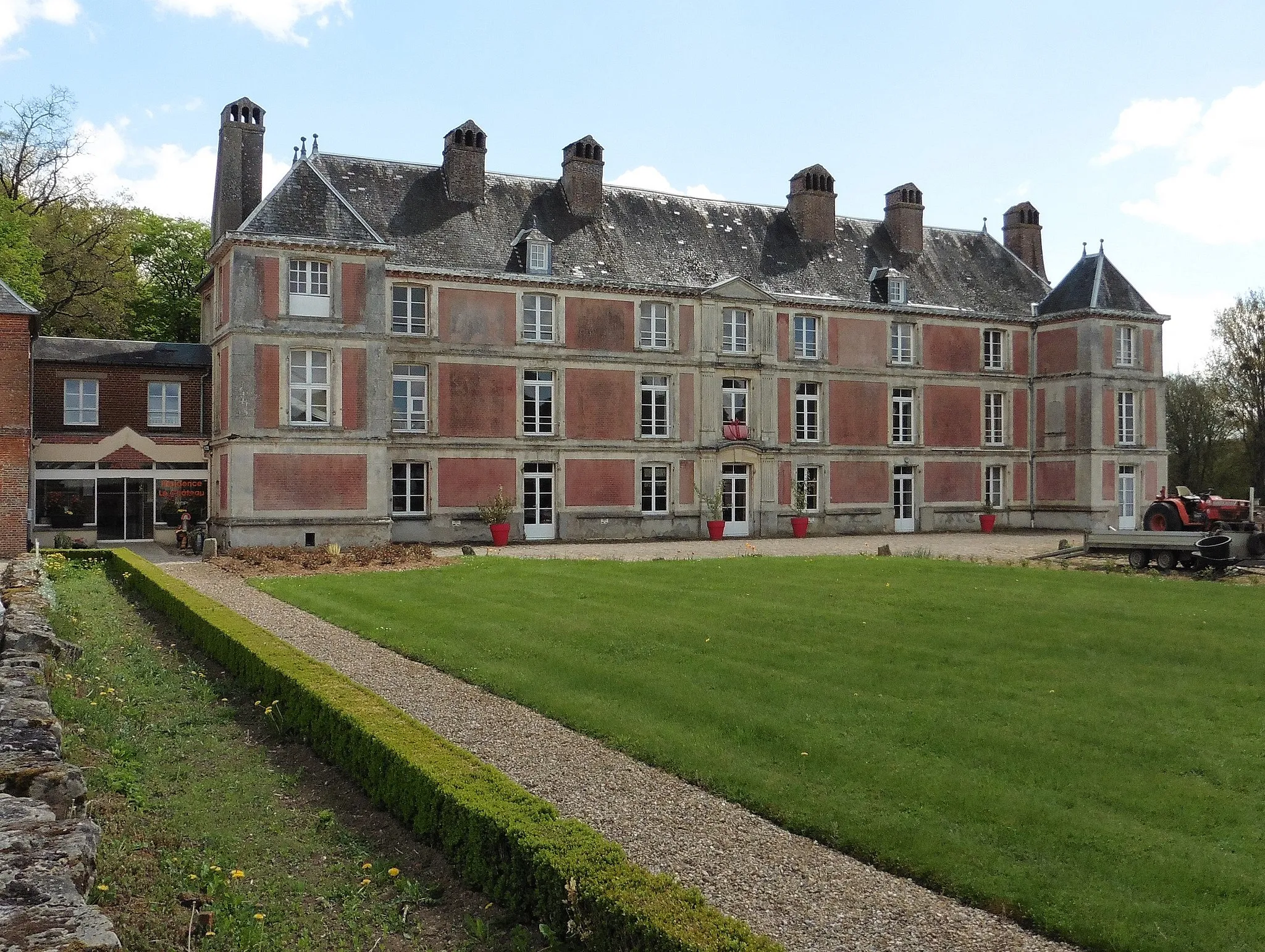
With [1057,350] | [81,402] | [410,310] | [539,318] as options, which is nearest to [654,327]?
[539,318]

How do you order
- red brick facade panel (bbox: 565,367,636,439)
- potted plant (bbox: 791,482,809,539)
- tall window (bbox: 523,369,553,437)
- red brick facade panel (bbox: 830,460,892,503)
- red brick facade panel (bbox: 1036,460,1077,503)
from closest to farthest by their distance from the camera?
tall window (bbox: 523,369,553,437) < red brick facade panel (bbox: 565,367,636,439) < potted plant (bbox: 791,482,809,539) < red brick facade panel (bbox: 830,460,892,503) < red brick facade panel (bbox: 1036,460,1077,503)

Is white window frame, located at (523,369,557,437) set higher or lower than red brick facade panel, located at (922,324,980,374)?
lower

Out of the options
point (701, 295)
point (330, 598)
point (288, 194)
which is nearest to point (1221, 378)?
point (701, 295)

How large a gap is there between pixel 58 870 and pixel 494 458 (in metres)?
24.5

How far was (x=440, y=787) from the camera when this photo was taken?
600cm

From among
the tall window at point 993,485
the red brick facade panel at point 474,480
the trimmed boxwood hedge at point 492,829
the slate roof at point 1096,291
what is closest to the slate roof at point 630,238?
the slate roof at point 1096,291

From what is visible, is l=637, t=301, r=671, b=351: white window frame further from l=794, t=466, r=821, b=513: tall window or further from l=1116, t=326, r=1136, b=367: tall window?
l=1116, t=326, r=1136, b=367: tall window

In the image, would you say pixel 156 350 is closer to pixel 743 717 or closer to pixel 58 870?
pixel 743 717

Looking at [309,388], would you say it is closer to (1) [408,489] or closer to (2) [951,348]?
(1) [408,489]

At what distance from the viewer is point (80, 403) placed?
2803 cm

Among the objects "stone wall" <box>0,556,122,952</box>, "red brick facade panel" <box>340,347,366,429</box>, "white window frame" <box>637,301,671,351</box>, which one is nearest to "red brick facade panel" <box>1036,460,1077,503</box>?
"white window frame" <box>637,301,671,351</box>

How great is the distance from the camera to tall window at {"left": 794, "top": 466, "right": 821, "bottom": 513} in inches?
1293

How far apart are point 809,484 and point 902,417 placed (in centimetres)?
418

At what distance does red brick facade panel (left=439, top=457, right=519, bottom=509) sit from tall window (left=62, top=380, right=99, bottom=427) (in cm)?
925
